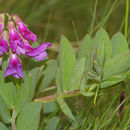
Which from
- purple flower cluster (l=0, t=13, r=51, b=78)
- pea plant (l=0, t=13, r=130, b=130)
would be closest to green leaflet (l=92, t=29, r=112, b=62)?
pea plant (l=0, t=13, r=130, b=130)

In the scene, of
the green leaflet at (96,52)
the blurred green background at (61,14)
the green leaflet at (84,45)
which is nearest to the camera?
the green leaflet at (96,52)

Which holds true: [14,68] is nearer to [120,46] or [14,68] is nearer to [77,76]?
[77,76]

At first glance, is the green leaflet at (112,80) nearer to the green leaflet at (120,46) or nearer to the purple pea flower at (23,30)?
the green leaflet at (120,46)

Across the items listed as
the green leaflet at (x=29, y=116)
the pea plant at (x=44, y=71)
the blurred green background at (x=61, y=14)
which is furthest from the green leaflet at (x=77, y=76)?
the blurred green background at (x=61, y=14)

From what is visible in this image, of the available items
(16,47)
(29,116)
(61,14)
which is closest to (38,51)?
(16,47)

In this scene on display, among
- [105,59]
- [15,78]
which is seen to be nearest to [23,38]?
[15,78]

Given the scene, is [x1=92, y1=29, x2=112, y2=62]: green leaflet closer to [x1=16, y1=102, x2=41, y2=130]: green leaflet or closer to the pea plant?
the pea plant
